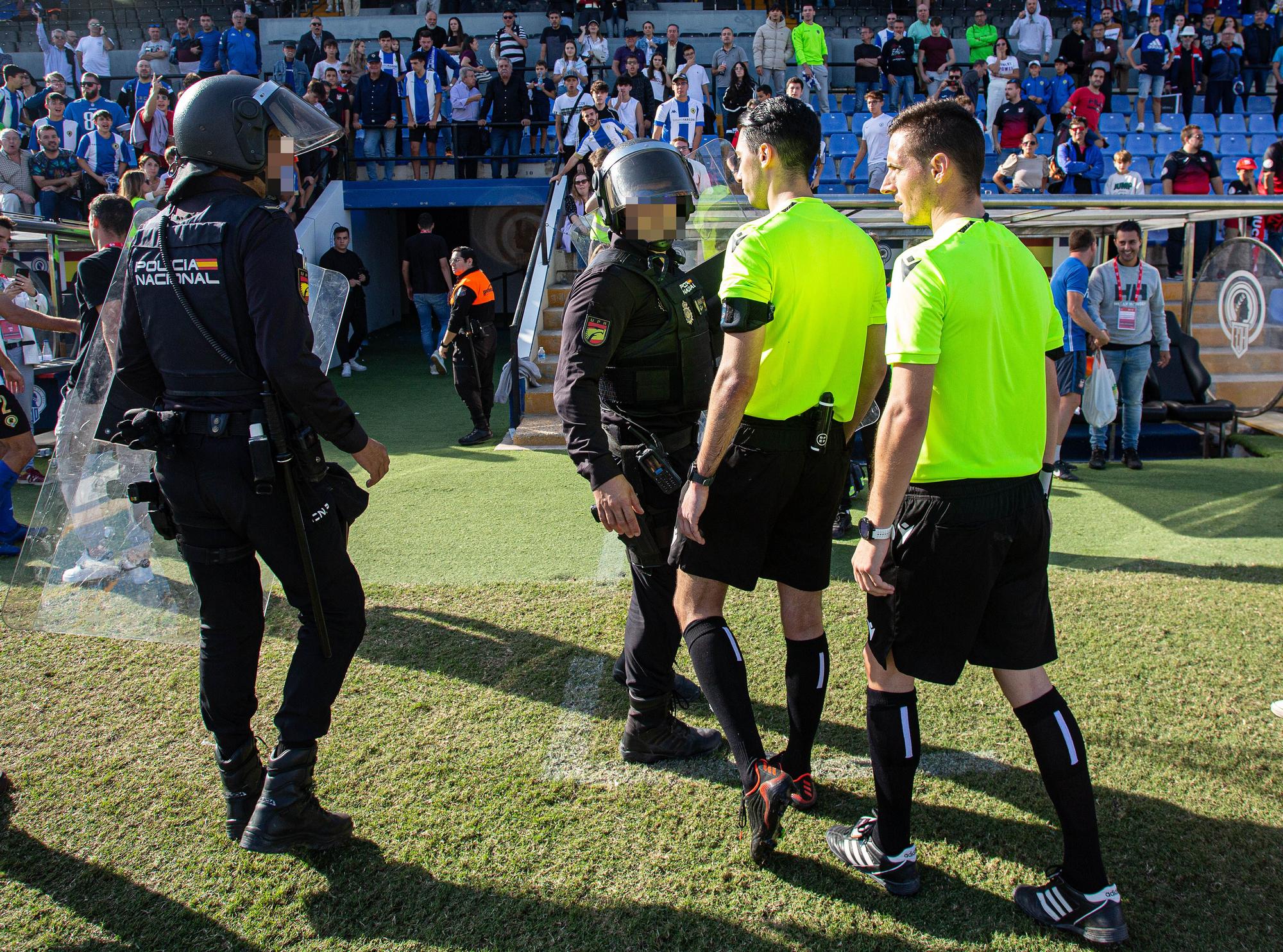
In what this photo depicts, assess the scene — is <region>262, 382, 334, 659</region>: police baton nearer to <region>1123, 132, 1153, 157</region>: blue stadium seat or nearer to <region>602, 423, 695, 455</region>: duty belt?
<region>602, 423, 695, 455</region>: duty belt

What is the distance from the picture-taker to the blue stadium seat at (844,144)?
13.4m

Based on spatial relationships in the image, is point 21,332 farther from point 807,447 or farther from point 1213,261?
point 1213,261

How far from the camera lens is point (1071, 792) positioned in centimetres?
223

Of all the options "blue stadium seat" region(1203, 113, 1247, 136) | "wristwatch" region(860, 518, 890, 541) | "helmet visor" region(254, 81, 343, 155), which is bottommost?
"wristwatch" region(860, 518, 890, 541)

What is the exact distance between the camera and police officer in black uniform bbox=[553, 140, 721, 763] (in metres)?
2.69

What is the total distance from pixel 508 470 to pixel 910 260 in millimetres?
5431

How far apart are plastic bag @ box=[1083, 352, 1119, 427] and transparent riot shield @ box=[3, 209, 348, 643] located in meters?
6.08

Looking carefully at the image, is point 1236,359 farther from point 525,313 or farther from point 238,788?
point 238,788

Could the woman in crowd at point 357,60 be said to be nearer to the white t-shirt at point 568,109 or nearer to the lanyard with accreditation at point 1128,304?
the white t-shirt at point 568,109

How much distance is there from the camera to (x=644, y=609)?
9.71ft

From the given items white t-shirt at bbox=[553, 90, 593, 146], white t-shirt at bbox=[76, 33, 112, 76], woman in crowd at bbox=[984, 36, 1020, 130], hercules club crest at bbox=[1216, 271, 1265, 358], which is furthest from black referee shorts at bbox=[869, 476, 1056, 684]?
white t-shirt at bbox=[76, 33, 112, 76]

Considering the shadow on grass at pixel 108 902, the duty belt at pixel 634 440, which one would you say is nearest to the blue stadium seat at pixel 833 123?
the duty belt at pixel 634 440

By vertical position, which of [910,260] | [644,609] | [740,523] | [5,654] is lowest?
[5,654]

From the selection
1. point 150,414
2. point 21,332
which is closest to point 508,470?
point 21,332
